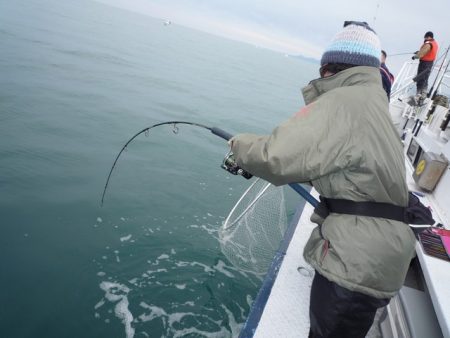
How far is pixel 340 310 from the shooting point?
1.92 m

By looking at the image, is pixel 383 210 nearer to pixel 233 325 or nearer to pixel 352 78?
pixel 352 78

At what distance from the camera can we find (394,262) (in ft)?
5.96

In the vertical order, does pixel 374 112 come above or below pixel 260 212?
above

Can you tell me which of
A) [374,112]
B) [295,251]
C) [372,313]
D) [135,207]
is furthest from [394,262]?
[135,207]

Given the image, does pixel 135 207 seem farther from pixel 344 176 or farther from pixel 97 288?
pixel 344 176

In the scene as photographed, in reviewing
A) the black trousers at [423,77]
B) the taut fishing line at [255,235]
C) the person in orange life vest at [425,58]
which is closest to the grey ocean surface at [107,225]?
the taut fishing line at [255,235]

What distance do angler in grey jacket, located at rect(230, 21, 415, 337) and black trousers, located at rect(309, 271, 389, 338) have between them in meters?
0.09

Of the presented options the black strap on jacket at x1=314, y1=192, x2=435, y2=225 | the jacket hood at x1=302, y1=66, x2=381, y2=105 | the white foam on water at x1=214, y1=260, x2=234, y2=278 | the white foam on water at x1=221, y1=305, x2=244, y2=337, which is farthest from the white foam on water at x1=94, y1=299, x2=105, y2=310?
the jacket hood at x1=302, y1=66, x2=381, y2=105

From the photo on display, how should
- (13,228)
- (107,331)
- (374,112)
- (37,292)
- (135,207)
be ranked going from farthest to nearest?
(135,207)
(13,228)
(37,292)
(107,331)
(374,112)

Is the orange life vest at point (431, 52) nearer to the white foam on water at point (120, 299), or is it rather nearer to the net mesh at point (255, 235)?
the net mesh at point (255, 235)

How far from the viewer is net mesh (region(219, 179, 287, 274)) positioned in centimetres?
430

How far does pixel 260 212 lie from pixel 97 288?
7.56 feet

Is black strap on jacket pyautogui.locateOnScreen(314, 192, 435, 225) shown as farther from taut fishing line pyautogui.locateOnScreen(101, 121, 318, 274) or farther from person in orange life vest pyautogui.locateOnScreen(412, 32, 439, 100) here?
person in orange life vest pyautogui.locateOnScreen(412, 32, 439, 100)

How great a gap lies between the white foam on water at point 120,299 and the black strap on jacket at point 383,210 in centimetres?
270
